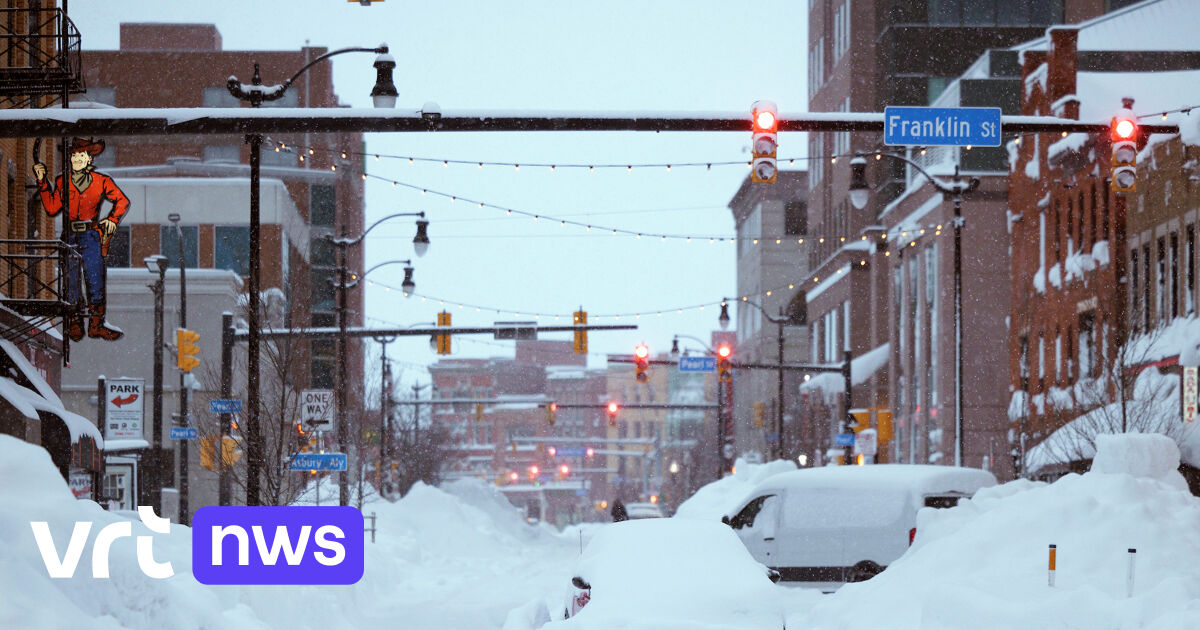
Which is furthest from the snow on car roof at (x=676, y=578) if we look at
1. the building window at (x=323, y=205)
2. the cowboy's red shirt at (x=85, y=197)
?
the building window at (x=323, y=205)

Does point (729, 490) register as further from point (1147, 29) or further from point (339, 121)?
point (339, 121)

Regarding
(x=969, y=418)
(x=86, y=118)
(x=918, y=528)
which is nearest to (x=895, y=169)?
(x=969, y=418)

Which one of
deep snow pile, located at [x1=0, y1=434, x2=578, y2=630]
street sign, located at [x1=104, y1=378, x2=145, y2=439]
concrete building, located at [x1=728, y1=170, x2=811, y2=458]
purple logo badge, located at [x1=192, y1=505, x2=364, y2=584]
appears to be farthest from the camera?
concrete building, located at [x1=728, y1=170, x2=811, y2=458]

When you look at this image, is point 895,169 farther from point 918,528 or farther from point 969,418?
point 918,528

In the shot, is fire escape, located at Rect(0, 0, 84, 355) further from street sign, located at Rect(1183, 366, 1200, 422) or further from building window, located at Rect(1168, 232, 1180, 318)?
building window, located at Rect(1168, 232, 1180, 318)

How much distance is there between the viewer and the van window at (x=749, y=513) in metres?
25.5

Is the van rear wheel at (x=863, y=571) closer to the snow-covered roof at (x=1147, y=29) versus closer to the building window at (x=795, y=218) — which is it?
the snow-covered roof at (x=1147, y=29)

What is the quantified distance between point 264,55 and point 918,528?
68.2m

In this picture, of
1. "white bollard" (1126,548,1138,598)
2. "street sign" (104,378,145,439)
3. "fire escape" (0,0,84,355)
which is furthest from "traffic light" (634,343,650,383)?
"white bollard" (1126,548,1138,598)

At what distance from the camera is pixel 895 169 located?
76.9 metres

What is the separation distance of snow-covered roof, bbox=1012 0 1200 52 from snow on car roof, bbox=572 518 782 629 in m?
47.5

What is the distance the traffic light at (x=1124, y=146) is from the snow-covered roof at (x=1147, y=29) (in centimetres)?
4052

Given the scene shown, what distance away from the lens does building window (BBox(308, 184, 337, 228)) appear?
235 feet

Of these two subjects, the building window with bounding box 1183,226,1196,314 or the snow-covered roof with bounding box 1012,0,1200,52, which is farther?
the snow-covered roof with bounding box 1012,0,1200,52
